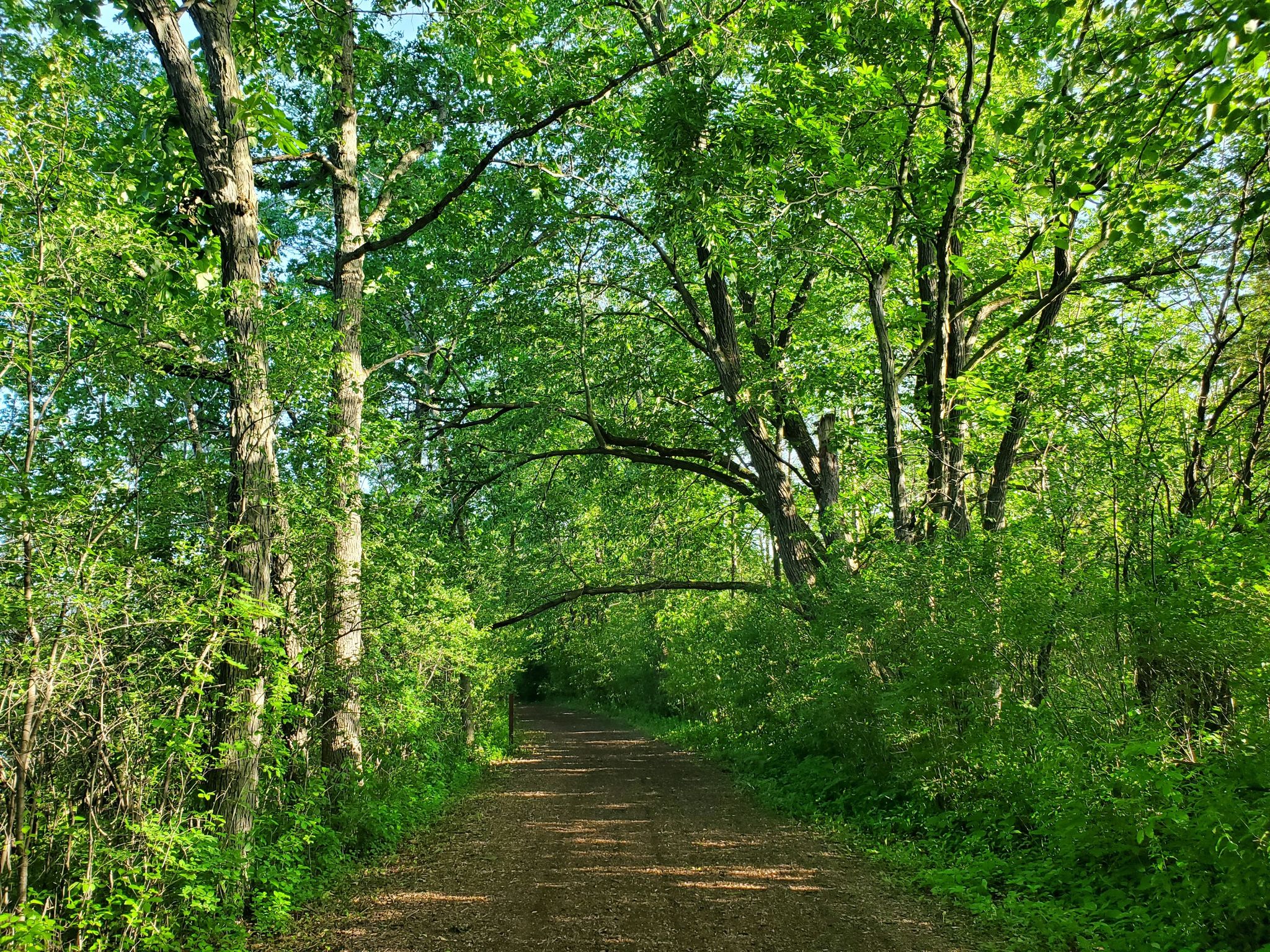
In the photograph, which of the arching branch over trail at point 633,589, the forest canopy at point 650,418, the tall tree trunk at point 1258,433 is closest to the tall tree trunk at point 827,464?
the forest canopy at point 650,418

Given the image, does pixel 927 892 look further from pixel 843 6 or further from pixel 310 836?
pixel 843 6

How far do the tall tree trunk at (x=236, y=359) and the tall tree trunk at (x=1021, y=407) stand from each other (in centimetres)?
859

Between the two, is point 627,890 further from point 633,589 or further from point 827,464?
point 633,589

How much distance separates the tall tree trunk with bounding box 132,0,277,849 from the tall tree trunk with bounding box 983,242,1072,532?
859cm

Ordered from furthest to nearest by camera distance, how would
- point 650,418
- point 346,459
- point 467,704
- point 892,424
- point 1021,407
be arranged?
point 467,704 → point 650,418 → point 1021,407 → point 892,424 → point 346,459

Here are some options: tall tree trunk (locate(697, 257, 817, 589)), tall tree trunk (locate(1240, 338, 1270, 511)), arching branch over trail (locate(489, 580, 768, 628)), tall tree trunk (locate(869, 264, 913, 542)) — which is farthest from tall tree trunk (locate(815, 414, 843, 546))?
tall tree trunk (locate(1240, 338, 1270, 511))

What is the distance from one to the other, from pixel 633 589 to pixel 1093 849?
10.1 m

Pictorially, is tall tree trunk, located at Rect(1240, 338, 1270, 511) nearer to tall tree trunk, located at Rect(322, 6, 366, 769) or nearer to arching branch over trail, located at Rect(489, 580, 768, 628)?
tall tree trunk, located at Rect(322, 6, 366, 769)

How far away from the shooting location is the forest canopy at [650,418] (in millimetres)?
4387

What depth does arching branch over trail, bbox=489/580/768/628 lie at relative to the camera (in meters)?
14.1

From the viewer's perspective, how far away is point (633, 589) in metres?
14.8

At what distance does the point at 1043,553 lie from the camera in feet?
22.2

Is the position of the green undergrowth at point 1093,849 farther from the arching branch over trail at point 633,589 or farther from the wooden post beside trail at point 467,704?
the wooden post beside trail at point 467,704

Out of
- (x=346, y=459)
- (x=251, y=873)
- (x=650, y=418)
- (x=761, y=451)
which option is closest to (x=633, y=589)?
(x=650, y=418)
